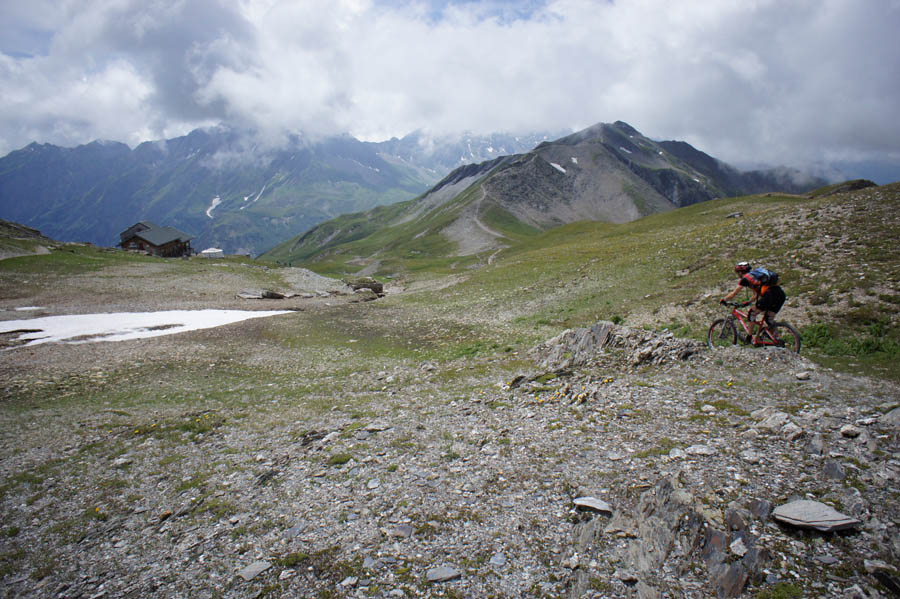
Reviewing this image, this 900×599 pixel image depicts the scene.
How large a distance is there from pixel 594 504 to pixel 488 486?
2479 mm

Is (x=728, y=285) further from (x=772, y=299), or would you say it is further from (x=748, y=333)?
(x=772, y=299)

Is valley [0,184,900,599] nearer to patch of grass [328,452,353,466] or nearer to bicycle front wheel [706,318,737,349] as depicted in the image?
patch of grass [328,452,353,466]

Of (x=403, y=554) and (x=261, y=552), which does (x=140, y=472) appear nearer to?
(x=261, y=552)

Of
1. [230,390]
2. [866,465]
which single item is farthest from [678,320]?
[230,390]

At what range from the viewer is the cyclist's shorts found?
596 inches

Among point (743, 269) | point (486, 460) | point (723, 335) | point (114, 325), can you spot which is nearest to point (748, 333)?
point (723, 335)

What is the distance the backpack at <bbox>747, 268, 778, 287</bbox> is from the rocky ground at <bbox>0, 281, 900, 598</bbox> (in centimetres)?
268

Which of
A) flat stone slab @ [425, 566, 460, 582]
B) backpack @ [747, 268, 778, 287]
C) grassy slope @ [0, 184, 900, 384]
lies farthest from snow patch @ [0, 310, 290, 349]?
backpack @ [747, 268, 778, 287]

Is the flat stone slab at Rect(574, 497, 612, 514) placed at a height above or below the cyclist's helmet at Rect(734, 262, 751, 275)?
below

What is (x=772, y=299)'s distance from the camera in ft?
49.9

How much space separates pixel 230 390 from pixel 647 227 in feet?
286

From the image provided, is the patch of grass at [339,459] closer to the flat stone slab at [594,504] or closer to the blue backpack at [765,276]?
the flat stone slab at [594,504]

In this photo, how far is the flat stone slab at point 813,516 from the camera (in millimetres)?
6406

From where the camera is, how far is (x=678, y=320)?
22734 millimetres
